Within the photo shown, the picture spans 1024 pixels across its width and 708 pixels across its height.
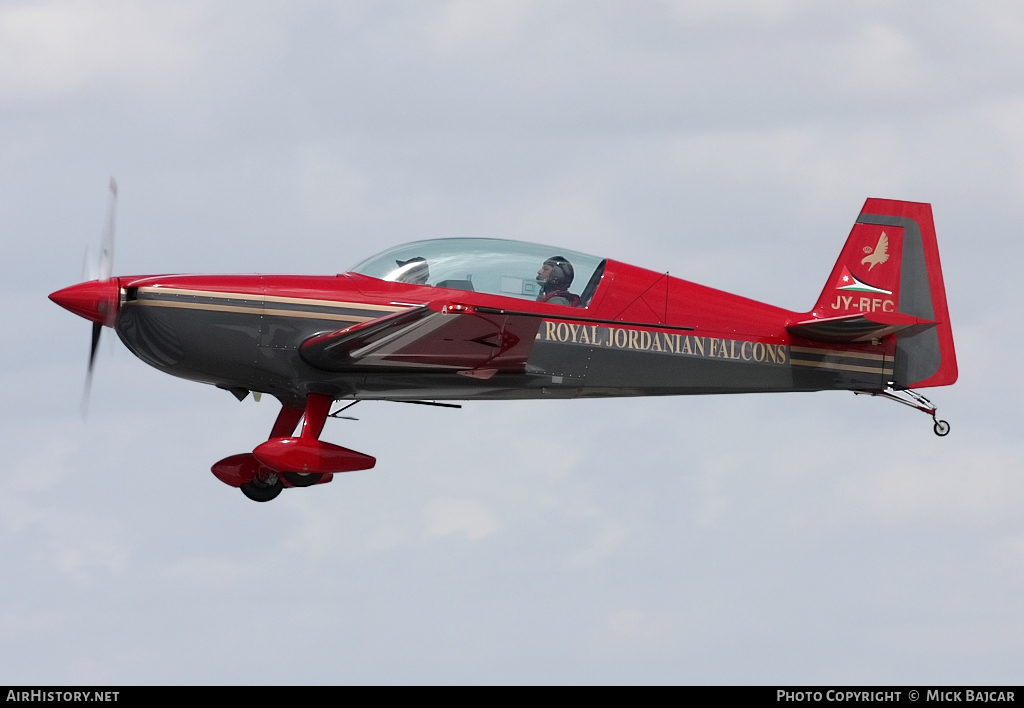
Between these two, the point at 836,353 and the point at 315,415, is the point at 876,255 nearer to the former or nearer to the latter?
the point at 836,353

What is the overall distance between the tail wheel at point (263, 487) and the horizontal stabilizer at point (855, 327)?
601 centimetres

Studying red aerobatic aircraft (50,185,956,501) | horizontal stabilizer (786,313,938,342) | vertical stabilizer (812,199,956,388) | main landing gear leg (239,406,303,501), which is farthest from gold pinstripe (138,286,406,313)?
vertical stabilizer (812,199,956,388)

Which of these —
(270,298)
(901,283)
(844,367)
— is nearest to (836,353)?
(844,367)

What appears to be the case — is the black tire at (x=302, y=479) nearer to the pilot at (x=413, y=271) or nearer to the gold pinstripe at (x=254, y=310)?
the gold pinstripe at (x=254, y=310)

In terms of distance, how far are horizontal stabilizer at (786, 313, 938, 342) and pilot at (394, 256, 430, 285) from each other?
165 inches

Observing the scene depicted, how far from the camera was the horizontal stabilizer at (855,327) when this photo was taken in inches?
741

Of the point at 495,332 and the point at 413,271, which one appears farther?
the point at 413,271

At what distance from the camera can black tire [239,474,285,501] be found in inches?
752

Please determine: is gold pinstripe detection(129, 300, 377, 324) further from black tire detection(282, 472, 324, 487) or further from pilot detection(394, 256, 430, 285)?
black tire detection(282, 472, 324, 487)

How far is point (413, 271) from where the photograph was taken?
712 inches

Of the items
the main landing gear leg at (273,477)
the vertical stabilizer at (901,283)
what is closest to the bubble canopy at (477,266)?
the main landing gear leg at (273,477)

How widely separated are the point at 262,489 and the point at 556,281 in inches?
161

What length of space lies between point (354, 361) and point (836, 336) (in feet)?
17.8

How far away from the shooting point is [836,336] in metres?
19.1
